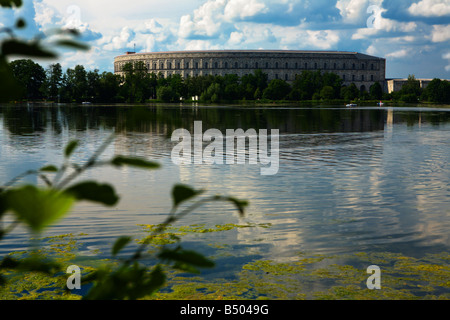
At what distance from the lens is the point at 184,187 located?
3.76ft

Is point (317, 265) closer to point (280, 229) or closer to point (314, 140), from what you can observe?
point (280, 229)

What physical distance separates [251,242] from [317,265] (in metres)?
1.34

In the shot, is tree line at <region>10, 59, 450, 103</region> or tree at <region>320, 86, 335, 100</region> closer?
tree line at <region>10, 59, 450, 103</region>

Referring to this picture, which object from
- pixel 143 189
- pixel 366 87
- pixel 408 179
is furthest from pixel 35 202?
pixel 366 87

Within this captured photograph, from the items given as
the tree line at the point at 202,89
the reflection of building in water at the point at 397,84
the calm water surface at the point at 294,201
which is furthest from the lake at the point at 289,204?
the reflection of building in water at the point at 397,84

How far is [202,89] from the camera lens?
13838 cm

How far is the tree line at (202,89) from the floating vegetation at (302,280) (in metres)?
120

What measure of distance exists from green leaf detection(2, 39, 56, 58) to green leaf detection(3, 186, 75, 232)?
0.23m

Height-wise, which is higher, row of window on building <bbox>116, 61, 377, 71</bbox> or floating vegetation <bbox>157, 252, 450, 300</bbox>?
row of window on building <bbox>116, 61, 377, 71</bbox>

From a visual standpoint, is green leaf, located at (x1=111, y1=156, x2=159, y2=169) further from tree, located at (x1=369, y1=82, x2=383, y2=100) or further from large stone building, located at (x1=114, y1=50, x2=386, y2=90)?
large stone building, located at (x1=114, y1=50, x2=386, y2=90)

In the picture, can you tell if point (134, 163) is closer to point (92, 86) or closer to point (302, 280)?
point (302, 280)

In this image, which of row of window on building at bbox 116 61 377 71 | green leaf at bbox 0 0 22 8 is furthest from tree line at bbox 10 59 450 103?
green leaf at bbox 0 0 22 8

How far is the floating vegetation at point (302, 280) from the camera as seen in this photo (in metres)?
5.67

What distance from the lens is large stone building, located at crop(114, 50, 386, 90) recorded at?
529 feet
